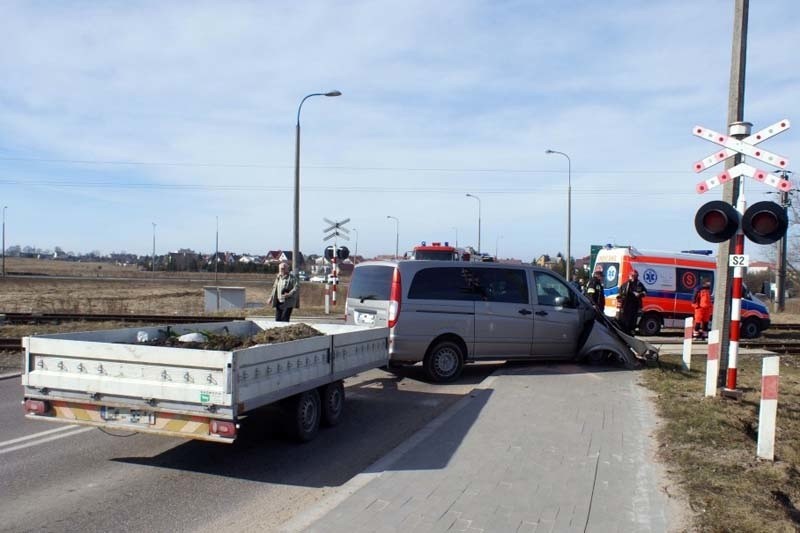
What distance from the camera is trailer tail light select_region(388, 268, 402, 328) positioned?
10422 millimetres

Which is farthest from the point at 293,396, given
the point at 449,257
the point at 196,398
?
the point at 449,257

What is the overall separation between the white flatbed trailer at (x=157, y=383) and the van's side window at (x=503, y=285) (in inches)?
190

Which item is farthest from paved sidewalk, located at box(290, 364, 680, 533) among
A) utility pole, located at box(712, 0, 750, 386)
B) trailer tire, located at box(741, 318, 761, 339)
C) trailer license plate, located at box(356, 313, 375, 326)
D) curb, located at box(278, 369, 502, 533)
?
trailer tire, located at box(741, 318, 761, 339)

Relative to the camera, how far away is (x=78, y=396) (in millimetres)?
5996

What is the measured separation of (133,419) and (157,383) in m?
0.41

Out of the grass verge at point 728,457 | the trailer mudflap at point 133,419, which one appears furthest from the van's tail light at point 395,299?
the trailer mudflap at point 133,419

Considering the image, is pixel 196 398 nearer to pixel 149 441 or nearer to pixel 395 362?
pixel 149 441

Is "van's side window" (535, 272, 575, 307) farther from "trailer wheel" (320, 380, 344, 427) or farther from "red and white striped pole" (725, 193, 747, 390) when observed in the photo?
"trailer wheel" (320, 380, 344, 427)

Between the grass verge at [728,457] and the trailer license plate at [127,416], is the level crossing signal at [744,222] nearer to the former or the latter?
the grass verge at [728,457]

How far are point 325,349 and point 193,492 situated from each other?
213cm

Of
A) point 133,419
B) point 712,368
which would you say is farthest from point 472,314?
point 133,419

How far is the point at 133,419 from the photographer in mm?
5852

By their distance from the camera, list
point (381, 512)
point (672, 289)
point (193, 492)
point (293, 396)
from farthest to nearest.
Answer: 1. point (672, 289)
2. point (293, 396)
3. point (193, 492)
4. point (381, 512)

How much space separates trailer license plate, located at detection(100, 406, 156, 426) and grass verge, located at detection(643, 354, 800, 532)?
4.33 m
